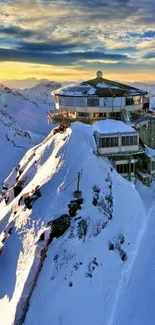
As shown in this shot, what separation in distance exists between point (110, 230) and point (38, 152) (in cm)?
1803

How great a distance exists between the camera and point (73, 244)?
26.2 m

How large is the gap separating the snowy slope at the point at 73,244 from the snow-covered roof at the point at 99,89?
9.58 meters

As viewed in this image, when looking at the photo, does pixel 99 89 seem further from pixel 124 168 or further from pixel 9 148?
pixel 9 148

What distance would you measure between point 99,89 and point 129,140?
12.6 m

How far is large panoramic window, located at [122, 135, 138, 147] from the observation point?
38.7 m

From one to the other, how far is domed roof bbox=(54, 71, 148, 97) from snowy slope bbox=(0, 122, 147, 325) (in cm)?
957

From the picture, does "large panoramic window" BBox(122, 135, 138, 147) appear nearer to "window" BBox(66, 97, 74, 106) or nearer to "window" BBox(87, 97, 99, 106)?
"window" BBox(87, 97, 99, 106)

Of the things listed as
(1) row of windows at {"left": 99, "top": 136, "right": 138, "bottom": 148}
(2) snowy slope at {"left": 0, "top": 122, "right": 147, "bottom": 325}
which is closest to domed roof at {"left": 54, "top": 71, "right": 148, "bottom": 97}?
(2) snowy slope at {"left": 0, "top": 122, "right": 147, "bottom": 325}

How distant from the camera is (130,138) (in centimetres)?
3884

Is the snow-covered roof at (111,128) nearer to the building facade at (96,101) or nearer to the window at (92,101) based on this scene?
the building facade at (96,101)

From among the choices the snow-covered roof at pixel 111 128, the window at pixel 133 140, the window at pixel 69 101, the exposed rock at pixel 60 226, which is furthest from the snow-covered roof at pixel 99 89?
the exposed rock at pixel 60 226

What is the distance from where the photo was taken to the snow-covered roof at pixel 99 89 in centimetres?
4663

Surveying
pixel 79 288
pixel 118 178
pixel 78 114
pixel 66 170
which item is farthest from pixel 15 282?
pixel 78 114

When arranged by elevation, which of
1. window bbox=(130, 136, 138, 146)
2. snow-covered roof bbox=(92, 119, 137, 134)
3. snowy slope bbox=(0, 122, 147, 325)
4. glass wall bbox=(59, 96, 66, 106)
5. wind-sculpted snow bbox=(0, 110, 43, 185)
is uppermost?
glass wall bbox=(59, 96, 66, 106)
